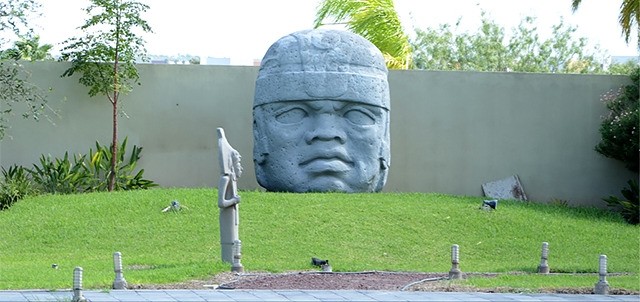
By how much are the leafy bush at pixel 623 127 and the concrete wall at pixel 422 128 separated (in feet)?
2.17

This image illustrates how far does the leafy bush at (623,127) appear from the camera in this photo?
22.8m

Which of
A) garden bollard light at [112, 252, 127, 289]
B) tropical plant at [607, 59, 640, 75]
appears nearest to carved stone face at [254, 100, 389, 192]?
garden bollard light at [112, 252, 127, 289]

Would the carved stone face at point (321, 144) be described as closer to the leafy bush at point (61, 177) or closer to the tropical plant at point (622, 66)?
the leafy bush at point (61, 177)

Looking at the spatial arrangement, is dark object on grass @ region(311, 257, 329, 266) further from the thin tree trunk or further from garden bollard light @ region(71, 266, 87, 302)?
the thin tree trunk

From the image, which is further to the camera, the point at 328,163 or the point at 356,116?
the point at 356,116

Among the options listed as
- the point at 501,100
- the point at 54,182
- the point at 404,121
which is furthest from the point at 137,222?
the point at 501,100

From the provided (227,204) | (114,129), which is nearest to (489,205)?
(227,204)

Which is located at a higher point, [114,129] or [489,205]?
[114,129]

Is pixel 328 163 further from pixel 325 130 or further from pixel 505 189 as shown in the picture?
pixel 505 189

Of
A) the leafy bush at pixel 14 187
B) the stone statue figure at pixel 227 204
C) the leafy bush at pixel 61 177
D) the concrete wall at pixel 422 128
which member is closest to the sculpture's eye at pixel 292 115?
the concrete wall at pixel 422 128

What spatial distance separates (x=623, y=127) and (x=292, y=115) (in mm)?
6273

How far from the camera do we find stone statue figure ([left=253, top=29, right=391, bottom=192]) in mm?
20641

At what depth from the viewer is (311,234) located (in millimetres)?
17797

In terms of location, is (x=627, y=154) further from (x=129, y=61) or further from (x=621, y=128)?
(x=129, y=61)
